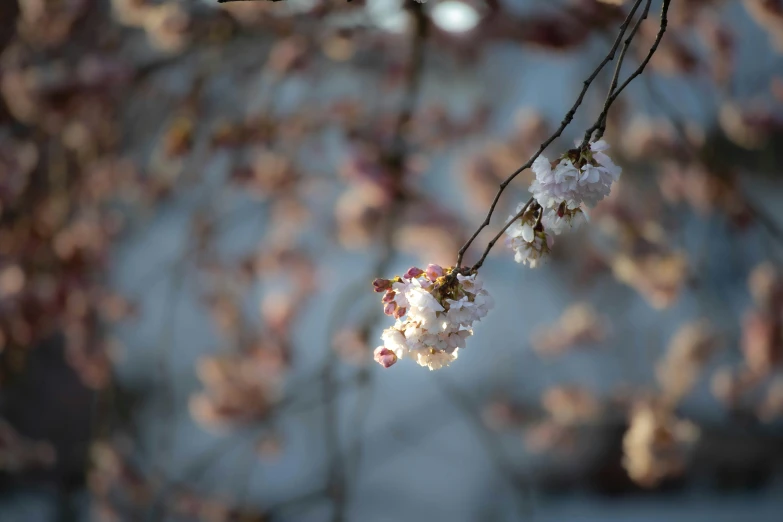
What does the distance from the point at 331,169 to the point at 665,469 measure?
1.85 meters

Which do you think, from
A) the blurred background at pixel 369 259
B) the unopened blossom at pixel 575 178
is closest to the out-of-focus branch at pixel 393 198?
the blurred background at pixel 369 259

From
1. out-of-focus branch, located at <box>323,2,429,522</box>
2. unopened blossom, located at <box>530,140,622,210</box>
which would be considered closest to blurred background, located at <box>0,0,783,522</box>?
out-of-focus branch, located at <box>323,2,429,522</box>

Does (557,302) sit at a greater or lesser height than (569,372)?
greater

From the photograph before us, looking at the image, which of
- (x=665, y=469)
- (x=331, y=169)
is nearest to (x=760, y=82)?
(x=331, y=169)

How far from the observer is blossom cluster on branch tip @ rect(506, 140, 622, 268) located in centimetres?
57

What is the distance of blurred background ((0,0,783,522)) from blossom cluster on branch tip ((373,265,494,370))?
0.74m

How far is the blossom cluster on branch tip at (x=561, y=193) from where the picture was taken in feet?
1.88

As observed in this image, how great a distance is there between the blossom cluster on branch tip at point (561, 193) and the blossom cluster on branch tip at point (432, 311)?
60 mm

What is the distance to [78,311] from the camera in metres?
2.09

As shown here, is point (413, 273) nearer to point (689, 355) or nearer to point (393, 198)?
point (393, 198)

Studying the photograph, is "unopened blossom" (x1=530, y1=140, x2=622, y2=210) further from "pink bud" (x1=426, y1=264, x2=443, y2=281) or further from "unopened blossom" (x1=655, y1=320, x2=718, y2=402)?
"unopened blossom" (x1=655, y1=320, x2=718, y2=402)

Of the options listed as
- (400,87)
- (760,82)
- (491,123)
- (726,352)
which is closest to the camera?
(400,87)

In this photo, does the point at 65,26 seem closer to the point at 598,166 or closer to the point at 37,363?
the point at 598,166

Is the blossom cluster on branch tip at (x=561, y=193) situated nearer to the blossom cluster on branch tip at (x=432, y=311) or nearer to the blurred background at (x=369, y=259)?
the blossom cluster on branch tip at (x=432, y=311)
